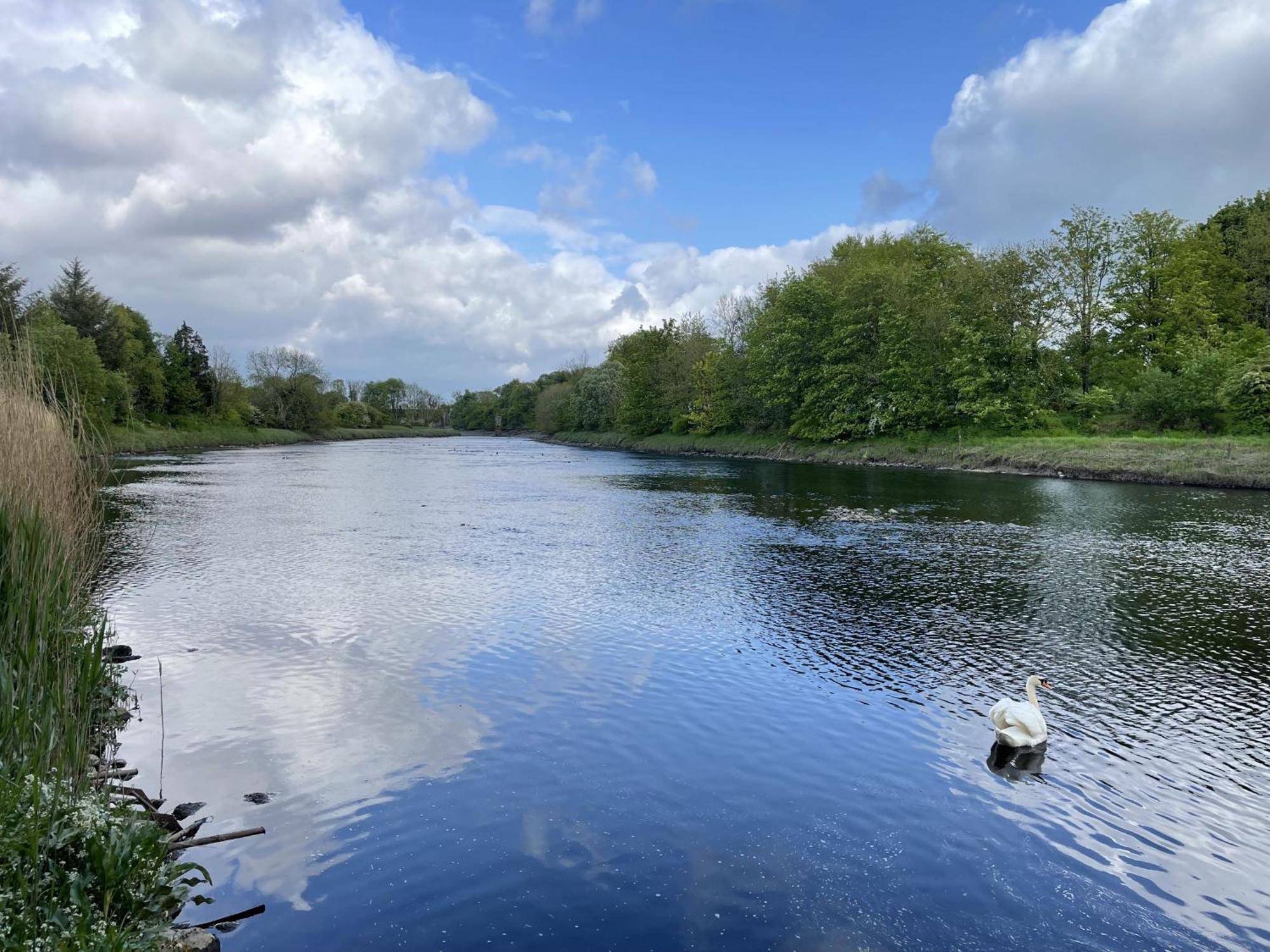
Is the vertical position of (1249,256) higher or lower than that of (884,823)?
higher

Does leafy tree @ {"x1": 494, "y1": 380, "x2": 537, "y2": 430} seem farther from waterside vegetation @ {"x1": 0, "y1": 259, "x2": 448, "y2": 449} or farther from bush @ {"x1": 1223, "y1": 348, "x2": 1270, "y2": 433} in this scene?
bush @ {"x1": 1223, "y1": 348, "x2": 1270, "y2": 433}

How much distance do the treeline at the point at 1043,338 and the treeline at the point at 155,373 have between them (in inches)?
1995

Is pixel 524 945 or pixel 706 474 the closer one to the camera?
pixel 524 945

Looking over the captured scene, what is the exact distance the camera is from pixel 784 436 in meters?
73.9

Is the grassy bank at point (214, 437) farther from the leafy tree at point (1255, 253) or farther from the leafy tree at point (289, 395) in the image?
the leafy tree at point (1255, 253)

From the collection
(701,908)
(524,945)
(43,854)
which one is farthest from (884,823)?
(43,854)

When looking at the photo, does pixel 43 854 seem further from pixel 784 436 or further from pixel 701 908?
pixel 784 436

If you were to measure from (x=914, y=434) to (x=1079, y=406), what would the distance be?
11.0 m

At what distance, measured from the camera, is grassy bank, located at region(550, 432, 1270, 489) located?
39.6m

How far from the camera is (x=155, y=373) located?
284 ft

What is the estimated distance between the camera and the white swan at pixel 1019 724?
961 centimetres

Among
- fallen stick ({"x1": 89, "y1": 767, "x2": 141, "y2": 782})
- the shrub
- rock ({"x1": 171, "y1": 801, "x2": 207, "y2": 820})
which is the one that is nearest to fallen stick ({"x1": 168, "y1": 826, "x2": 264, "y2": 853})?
rock ({"x1": 171, "y1": 801, "x2": 207, "y2": 820})

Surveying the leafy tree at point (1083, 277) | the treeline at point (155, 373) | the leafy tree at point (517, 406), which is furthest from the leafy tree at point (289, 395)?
the leafy tree at point (1083, 277)

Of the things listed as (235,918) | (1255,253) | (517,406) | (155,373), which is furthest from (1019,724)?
(517,406)
